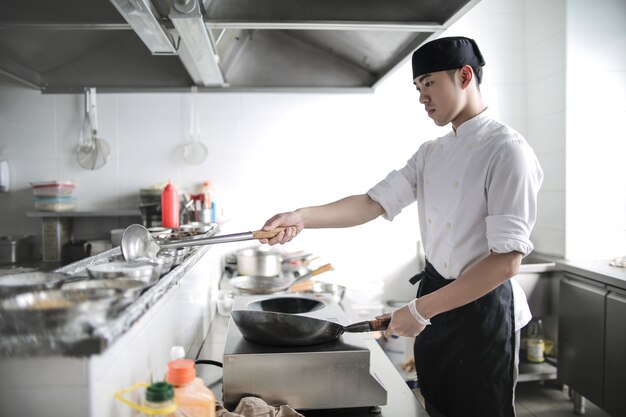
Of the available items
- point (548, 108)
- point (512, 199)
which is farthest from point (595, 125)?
point (512, 199)

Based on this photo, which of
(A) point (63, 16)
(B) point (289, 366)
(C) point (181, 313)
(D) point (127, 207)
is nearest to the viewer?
(B) point (289, 366)

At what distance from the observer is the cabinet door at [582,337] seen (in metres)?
2.92

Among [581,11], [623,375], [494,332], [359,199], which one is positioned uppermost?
[581,11]

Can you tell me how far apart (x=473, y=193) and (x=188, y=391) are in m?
1.10

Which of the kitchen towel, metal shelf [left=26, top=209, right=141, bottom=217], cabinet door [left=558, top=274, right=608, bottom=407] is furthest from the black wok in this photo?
metal shelf [left=26, top=209, right=141, bottom=217]

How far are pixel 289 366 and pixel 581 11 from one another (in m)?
3.31

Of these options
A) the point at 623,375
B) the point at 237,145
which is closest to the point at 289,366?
the point at 623,375

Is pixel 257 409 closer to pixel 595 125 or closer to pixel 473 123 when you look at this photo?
pixel 473 123

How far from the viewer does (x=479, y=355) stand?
1657mm

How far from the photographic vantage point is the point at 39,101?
3.54 metres

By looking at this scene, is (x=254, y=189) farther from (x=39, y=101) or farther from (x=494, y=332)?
(x=494, y=332)

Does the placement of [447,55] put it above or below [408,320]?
above

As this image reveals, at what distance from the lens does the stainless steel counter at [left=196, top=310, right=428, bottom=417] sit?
1.33 metres

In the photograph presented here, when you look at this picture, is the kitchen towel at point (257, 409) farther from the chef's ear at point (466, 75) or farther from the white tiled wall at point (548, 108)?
the white tiled wall at point (548, 108)
